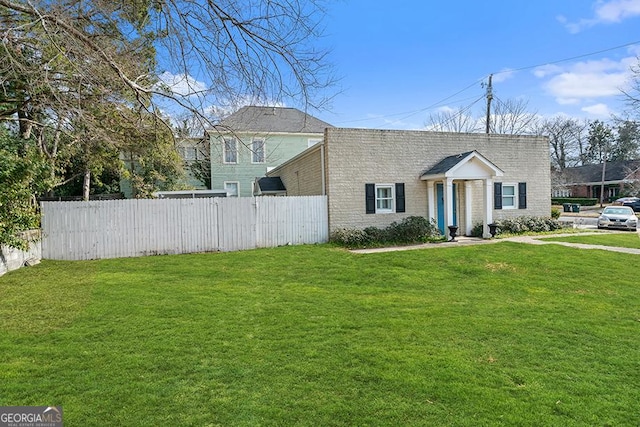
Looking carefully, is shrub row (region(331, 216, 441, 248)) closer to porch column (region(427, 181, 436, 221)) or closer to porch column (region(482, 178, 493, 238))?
porch column (region(427, 181, 436, 221))

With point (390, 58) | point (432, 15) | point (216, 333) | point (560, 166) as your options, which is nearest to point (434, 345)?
point (216, 333)

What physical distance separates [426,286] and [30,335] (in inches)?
268

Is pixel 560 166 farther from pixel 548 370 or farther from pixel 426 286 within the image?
pixel 548 370

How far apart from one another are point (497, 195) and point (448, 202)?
317cm

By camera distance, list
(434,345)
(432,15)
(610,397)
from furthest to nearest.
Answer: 1. (432,15)
2. (434,345)
3. (610,397)

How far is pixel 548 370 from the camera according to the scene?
4055 mm

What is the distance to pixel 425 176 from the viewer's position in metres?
15.7

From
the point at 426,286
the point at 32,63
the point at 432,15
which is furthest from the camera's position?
the point at 426,286

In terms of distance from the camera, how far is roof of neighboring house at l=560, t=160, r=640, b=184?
4300 cm

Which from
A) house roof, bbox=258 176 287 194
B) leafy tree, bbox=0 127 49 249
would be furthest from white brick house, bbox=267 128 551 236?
leafy tree, bbox=0 127 49 249

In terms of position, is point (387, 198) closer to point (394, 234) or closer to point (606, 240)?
point (394, 234)

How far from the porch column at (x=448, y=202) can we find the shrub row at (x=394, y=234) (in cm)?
67

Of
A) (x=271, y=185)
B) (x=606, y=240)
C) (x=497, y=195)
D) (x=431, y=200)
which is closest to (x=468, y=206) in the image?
(x=497, y=195)

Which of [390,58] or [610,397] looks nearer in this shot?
[610,397]
